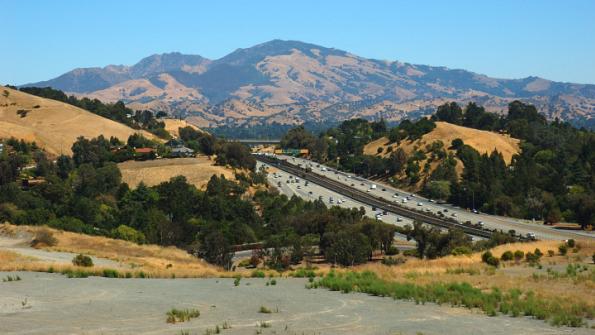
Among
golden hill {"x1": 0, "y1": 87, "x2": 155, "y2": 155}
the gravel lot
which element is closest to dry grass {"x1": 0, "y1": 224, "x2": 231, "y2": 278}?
the gravel lot

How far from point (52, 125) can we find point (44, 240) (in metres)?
133

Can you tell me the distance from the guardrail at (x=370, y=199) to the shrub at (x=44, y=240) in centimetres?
5300

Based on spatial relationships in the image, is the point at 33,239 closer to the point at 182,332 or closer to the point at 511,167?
the point at 182,332

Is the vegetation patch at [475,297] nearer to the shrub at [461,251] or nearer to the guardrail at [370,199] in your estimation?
the shrub at [461,251]

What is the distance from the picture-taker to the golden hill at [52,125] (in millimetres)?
161163

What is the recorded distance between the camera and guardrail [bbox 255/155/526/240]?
97306mm

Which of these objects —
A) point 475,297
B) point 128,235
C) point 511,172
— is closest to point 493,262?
point 475,297

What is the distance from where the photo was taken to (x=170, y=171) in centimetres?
14012

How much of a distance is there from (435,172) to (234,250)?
86.2 meters

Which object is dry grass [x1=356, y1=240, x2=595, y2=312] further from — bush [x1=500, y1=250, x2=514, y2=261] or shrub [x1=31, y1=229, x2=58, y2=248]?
shrub [x1=31, y1=229, x2=58, y2=248]

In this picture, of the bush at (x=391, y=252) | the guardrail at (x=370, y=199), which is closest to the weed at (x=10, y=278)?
the bush at (x=391, y=252)

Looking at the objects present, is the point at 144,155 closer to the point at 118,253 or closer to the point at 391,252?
the point at 391,252

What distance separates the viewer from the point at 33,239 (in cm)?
5850

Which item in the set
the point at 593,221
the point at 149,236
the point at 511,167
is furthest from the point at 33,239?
the point at 511,167
